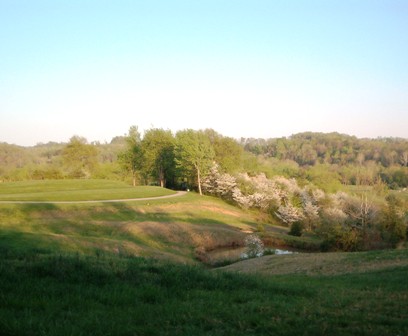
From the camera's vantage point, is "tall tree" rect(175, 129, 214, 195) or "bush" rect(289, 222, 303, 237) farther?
"tall tree" rect(175, 129, 214, 195)

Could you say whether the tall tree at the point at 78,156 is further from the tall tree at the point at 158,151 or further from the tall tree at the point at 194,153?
the tall tree at the point at 194,153

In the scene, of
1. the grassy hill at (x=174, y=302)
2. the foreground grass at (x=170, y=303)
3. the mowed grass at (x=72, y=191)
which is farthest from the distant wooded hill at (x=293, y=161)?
the foreground grass at (x=170, y=303)

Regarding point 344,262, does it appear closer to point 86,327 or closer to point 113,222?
point 86,327

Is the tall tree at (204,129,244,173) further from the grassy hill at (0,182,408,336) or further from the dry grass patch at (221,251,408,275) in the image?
the grassy hill at (0,182,408,336)

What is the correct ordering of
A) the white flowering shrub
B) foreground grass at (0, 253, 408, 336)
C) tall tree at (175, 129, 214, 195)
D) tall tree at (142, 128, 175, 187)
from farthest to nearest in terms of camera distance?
tall tree at (142, 128, 175, 187), tall tree at (175, 129, 214, 195), the white flowering shrub, foreground grass at (0, 253, 408, 336)

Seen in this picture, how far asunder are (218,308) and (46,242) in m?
20.0

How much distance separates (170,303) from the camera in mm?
7039

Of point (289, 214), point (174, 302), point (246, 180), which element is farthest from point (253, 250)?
point (246, 180)

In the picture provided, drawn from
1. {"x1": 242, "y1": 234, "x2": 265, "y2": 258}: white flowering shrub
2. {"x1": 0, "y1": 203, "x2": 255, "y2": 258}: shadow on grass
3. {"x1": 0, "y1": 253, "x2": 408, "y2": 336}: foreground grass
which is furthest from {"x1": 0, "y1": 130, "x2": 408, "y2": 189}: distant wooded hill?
{"x1": 0, "y1": 253, "x2": 408, "y2": 336}: foreground grass

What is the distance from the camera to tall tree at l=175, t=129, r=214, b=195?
227 feet

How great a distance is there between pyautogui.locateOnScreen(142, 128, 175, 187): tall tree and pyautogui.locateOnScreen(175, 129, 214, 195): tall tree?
3215mm

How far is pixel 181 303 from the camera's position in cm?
702

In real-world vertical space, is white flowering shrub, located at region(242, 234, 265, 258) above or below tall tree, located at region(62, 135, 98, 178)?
below

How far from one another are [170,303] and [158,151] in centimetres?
6969
